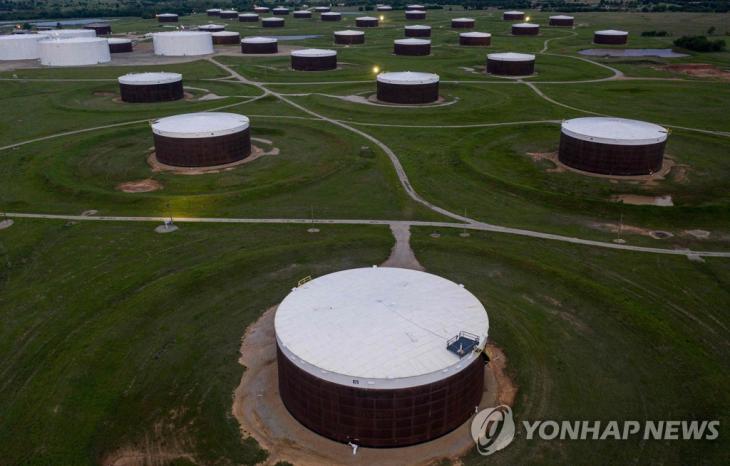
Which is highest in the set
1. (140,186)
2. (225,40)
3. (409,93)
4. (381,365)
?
(225,40)

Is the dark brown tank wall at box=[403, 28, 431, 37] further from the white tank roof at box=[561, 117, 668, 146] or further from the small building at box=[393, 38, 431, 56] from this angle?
the white tank roof at box=[561, 117, 668, 146]

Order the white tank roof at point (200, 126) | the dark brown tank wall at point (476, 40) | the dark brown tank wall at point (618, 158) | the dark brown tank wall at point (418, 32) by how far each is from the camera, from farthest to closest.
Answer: the dark brown tank wall at point (418, 32) → the dark brown tank wall at point (476, 40) → the white tank roof at point (200, 126) → the dark brown tank wall at point (618, 158)

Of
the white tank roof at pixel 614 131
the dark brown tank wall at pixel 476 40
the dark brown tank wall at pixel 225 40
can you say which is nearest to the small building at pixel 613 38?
the dark brown tank wall at pixel 476 40

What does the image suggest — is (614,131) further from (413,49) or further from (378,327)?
(413,49)

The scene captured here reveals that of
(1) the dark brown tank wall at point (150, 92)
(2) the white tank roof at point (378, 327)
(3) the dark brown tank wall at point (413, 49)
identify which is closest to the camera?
(2) the white tank roof at point (378, 327)

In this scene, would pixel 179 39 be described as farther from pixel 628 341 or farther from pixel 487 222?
pixel 628 341

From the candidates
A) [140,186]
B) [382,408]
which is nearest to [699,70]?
[140,186]

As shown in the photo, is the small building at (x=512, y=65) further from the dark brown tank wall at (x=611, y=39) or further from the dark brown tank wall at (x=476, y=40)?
the dark brown tank wall at (x=611, y=39)
